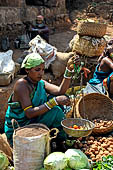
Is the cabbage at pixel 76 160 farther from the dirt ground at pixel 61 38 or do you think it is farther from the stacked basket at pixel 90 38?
the dirt ground at pixel 61 38

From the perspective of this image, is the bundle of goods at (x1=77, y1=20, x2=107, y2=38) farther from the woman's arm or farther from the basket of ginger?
the basket of ginger

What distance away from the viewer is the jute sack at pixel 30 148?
222 cm

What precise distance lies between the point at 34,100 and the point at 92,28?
263 cm

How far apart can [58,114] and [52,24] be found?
6.90 meters

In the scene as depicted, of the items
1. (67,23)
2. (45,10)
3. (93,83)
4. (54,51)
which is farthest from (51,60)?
(67,23)

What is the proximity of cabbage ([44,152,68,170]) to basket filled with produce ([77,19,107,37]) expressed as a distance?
314 cm

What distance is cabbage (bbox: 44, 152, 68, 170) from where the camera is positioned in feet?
7.22

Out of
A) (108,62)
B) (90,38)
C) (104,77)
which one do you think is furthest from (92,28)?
(104,77)

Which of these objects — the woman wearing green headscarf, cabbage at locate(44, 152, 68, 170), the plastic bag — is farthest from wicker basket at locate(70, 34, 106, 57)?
cabbage at locate(44, 152, 68, 170)

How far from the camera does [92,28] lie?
15.6 ft

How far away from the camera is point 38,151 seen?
227 cm

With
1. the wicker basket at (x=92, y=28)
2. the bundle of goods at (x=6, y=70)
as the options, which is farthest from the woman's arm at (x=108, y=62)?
the bundle of goods at (x=6, y=70)

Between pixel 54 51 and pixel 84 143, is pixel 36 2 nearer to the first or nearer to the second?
pixel 54 51

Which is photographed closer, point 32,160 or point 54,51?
point 32,160
